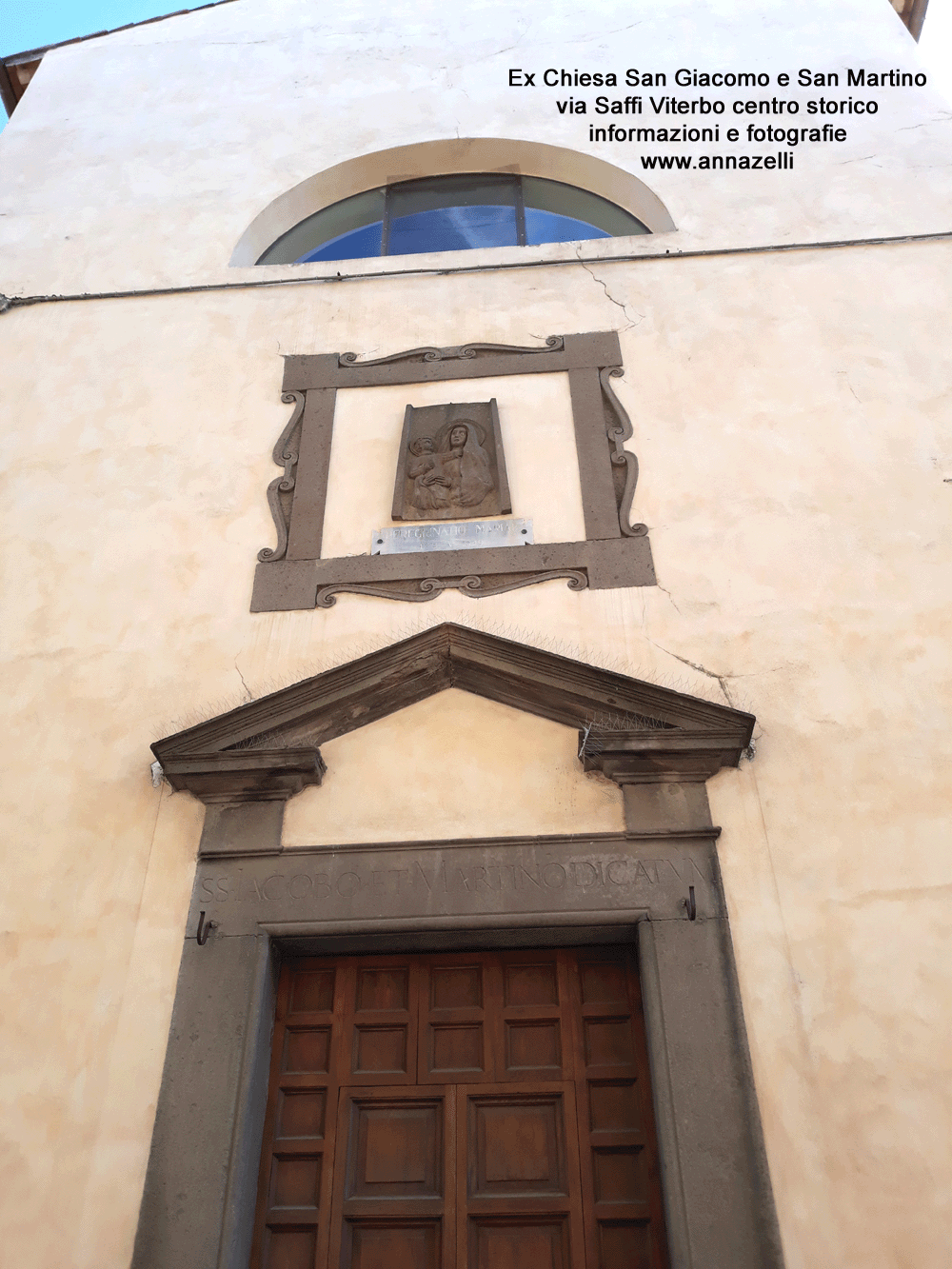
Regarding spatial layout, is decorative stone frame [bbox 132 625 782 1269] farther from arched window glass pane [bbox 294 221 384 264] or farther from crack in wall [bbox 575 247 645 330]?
arched window glass pane [bbox 294 221 384 264]

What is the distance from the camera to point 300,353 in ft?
19.9

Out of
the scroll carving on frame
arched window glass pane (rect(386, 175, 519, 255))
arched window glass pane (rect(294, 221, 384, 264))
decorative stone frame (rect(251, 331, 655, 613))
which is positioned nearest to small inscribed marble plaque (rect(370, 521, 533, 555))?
decorative stone frame (rect(251, 331, 655, 613))

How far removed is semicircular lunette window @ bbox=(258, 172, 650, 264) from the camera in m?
7.20

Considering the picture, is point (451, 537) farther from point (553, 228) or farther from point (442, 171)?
point (442, 171)

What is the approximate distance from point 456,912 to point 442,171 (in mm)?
5609

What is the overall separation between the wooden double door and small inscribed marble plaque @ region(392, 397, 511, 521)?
2156mm

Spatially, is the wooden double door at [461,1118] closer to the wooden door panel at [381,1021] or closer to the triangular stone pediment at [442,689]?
the wooden door panel at [381,1021]

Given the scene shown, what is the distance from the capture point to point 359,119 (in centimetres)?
759

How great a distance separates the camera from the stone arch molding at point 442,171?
718 cm

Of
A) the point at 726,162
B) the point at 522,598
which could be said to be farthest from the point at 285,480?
the point at 726,162

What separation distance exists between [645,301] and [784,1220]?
465 cm

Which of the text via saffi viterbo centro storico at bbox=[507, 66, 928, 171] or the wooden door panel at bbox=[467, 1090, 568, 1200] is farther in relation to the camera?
the text via saffi viterbo centro storico at bbox=[507, 66, 928, 171]

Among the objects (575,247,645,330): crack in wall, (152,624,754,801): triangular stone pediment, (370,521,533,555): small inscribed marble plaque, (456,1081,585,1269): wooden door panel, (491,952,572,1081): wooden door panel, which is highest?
(575,247,645,330): crack in wall

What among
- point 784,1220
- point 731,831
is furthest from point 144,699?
point 784,1220
